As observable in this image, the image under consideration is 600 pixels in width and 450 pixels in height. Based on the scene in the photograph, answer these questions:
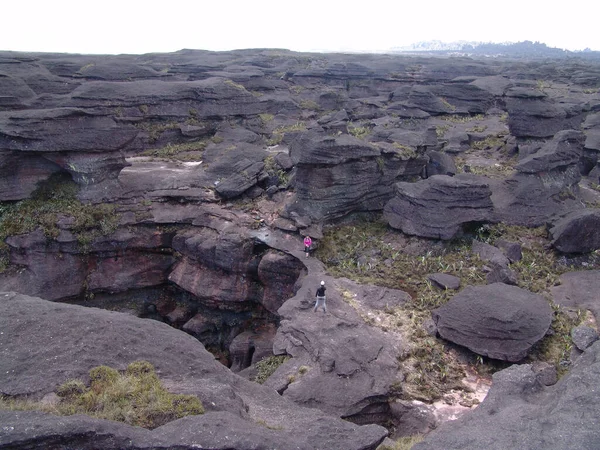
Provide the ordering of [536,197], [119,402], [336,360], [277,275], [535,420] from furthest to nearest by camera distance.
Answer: [536,197], [277,275], [336,360], [535,420], [119,402]

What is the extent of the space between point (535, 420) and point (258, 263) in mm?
13515

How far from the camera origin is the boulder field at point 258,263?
28.4 feet

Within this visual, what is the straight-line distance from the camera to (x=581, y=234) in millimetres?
19266

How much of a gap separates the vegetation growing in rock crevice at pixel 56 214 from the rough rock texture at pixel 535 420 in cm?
1711

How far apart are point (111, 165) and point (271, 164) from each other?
832 centimetres

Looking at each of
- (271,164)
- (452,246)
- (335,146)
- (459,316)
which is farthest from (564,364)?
(271,164)

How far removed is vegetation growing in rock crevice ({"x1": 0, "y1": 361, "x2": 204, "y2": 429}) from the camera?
24.7ft

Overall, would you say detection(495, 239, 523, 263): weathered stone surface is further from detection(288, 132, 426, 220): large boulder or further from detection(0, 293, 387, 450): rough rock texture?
detection(0, 293, 387, 450): rough rock texture

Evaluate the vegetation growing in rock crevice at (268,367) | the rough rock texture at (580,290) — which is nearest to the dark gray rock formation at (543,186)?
the rough rock texture at (580,290)

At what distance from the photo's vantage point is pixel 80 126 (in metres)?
21.7

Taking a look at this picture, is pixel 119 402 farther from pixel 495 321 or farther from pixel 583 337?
pixel 583 337

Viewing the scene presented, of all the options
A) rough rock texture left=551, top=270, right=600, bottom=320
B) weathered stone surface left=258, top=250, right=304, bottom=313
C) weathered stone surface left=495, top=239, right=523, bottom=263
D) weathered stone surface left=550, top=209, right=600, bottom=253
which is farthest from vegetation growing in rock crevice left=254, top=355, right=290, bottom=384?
weathered stone surface left=550, top=209, right=600, bottom=253

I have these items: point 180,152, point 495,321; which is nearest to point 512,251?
point 495,321

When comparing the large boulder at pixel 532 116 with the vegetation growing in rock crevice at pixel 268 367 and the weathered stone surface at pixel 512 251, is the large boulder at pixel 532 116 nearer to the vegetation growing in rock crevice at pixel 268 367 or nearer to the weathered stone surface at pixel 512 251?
the weathered stone surface at pixel 512 251
